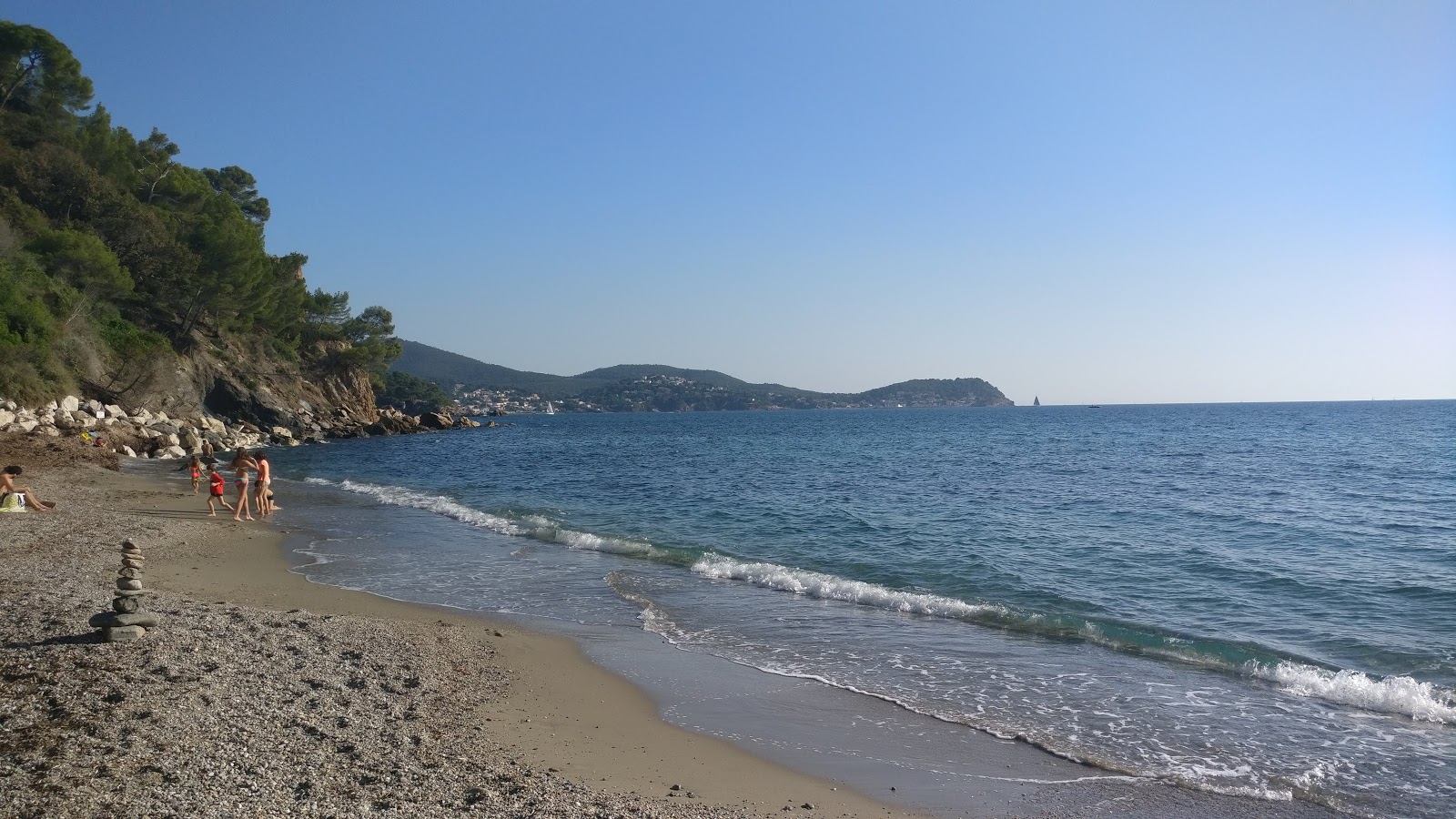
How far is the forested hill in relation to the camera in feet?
133

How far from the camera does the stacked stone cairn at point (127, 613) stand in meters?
8.60

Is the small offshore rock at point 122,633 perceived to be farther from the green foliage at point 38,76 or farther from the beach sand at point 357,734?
the green foliage at point 38,76

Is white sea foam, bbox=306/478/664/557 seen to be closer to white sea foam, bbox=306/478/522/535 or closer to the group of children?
white sea foam, bbox=306/478/522/535

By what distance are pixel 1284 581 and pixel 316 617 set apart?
1654 centimetres

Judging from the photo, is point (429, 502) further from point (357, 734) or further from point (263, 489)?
point (357, 734)

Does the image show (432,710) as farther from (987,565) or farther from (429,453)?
(429,453)

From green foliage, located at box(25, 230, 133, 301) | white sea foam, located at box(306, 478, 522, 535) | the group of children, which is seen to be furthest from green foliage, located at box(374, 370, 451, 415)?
the group of children

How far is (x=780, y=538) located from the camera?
21.6 m

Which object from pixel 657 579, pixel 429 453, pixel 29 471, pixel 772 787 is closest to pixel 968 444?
pixel 429 453

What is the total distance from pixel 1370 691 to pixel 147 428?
48695 mm

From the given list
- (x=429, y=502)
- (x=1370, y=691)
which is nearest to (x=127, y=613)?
(x=1370, y=691)

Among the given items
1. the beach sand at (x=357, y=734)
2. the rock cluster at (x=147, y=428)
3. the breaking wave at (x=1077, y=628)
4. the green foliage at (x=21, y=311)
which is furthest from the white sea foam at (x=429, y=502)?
the green foliage at (x=21, y=311)

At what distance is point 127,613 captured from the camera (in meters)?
8.87

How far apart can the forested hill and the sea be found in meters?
17.6
